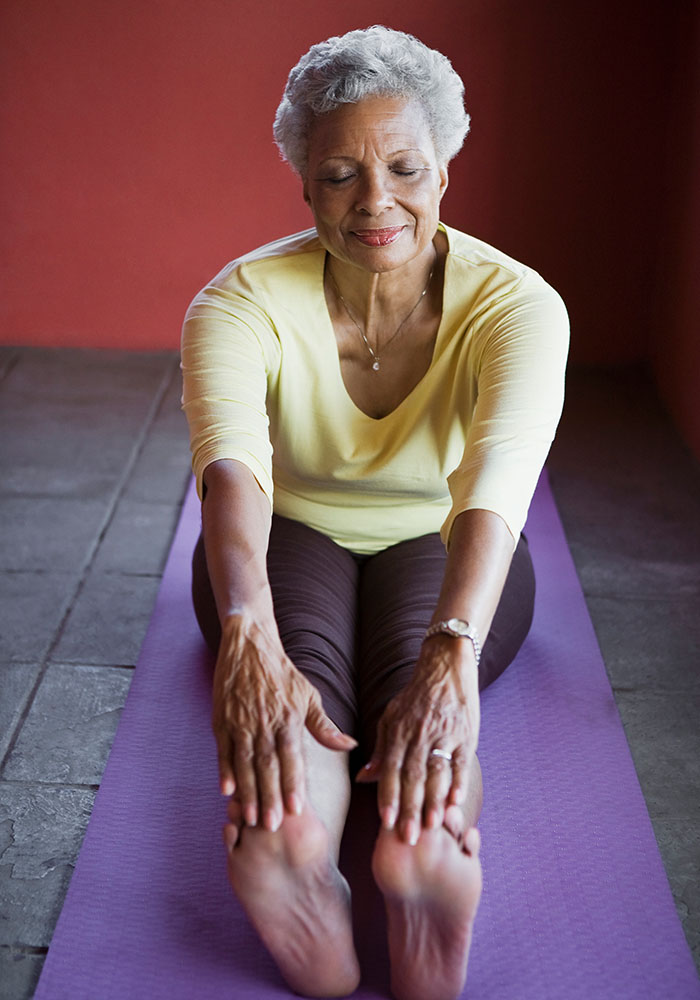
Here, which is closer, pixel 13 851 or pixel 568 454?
pixel 13 851

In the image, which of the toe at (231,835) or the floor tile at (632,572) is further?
the floor tile at (632,572)

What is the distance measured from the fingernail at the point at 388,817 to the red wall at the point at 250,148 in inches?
106

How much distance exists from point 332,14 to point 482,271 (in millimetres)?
→ 2397

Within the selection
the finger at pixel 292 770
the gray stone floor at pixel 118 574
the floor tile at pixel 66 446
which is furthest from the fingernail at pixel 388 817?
Answer: the floor tile at pixel 66 446

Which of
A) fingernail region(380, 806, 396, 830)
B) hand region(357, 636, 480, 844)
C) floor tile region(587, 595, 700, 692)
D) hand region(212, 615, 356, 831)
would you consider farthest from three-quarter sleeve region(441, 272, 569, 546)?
floor tile region(587, 595, 700, 692)

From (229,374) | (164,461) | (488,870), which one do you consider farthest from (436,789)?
(164,461)

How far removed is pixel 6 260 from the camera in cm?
417

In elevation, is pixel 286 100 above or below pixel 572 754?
above

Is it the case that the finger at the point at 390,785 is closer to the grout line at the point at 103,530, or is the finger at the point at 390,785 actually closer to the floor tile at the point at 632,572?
the grout line at the point at 103,530

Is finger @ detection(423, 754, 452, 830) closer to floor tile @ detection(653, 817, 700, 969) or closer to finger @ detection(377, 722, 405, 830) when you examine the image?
finger @ detection(377, 722, 405, 830)

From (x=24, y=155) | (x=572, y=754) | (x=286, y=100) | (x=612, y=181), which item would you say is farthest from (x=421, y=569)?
(x=24, y=155)

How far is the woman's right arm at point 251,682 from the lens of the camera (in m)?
1.34

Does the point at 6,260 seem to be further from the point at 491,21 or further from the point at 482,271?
the point at 482,271

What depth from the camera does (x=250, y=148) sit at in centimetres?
397
